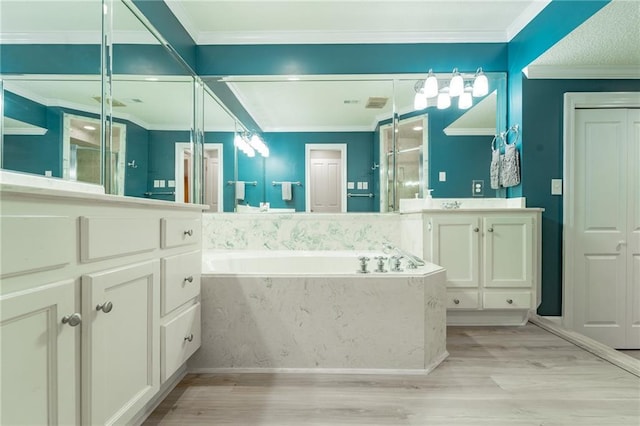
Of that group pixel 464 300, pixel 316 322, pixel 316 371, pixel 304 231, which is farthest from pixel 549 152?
pixel 316 371

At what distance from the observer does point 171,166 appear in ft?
8.24

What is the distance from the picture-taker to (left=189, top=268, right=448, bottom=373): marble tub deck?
5.54 feet

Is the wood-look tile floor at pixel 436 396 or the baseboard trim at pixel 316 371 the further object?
the baseboard trim at pixel 316 371

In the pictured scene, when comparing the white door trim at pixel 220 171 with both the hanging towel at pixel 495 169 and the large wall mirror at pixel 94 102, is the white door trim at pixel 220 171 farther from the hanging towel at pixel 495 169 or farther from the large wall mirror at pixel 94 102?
the hanging towel at pixel 495 169

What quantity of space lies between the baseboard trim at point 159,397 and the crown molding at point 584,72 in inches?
127

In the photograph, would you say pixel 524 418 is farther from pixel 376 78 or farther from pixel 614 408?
pixel 376 78

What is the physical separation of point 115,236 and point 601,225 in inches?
129

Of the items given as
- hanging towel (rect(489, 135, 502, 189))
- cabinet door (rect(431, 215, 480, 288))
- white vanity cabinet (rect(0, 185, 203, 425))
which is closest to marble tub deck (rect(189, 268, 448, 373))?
white vanity cabinet (rect(0, 185, 203, 425))

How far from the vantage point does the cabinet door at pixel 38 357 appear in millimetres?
668

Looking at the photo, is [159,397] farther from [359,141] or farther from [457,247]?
[359,141]

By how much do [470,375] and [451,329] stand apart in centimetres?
74

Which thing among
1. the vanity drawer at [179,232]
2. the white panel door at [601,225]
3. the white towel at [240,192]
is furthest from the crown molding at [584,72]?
the vanity drawer at [179,232]

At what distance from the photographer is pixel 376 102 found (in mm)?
2932

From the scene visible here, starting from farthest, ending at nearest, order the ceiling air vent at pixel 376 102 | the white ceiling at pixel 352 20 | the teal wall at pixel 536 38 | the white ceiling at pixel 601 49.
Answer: the ceiling air vent at pixel 376 102 → the white ceiling at pixel 352 20 → the teal wall at pixel 536 38 → the white ceiling at pixel 601 49
